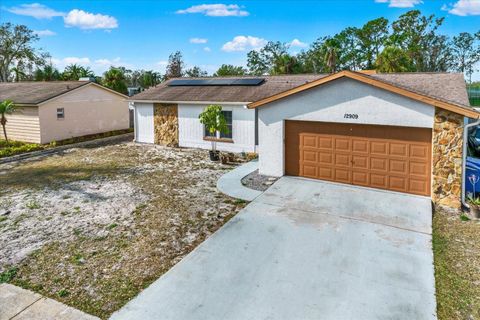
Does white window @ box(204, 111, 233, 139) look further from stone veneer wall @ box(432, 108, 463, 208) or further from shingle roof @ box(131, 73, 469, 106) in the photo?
stone veneer wall @ box(432, 108, 463, 208)

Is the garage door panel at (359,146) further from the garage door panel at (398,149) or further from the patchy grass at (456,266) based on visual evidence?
the patchy grass at (456,266)

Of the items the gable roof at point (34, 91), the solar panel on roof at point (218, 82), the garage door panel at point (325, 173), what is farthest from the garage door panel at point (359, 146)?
the gable roof at point (34, 91)

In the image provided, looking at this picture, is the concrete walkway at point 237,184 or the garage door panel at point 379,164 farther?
the garage door panel at point 379,164

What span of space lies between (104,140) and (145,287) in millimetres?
18618

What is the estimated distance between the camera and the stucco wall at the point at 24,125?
815 inches

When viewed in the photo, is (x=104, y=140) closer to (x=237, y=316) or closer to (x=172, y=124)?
(x=172, y=124)

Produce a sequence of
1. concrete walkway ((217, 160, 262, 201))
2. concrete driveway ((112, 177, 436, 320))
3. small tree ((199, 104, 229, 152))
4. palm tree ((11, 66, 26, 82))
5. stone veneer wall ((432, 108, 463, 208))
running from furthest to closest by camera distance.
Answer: palm tree ((11, 66, 26, 82)) → small tree ((199, 104, 229, 152)) → concrete walkway ((217, 160, 262, 201)) → stone veneer wall ((432, 108, 463, 208)) → concrete driveway ((112, 177, 436, 320))

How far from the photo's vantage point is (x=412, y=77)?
14.4 m

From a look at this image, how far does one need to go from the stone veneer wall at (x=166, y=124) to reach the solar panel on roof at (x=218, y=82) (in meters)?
2.58

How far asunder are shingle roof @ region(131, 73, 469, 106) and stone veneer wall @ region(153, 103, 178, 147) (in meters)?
0.53

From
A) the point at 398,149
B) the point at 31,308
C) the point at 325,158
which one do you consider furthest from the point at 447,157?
the point at 31,308

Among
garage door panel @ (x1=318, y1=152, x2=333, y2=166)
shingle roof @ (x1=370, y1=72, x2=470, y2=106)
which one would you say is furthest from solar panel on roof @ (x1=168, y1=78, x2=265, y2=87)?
garage door panel @ (x1=318, y1=152, x2=333, y2=166)

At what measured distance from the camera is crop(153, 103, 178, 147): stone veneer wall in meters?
20.1

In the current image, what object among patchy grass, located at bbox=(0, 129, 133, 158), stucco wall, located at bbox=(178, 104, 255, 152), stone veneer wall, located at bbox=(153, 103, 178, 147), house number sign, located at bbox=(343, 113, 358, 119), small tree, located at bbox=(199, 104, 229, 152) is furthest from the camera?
stone veneer wall, located at bbox=(153, 103, 178, 147)
